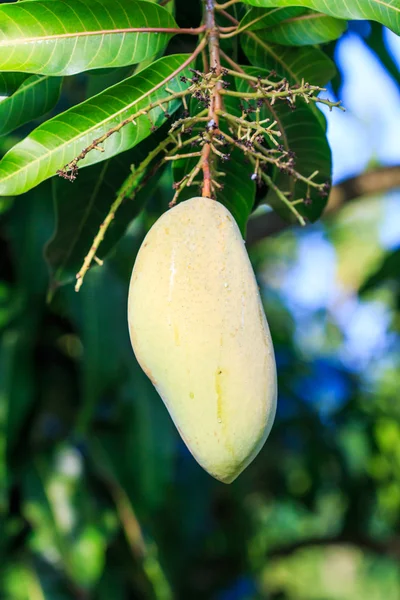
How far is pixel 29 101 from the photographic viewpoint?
0.72 m

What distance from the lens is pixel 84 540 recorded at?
1.81m

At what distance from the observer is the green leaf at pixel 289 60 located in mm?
747

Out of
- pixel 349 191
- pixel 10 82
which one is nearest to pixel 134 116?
pixel 10 82

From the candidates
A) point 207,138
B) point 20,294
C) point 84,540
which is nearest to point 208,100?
point 207,138

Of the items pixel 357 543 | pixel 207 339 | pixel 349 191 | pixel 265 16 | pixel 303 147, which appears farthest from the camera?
pixel 357 543

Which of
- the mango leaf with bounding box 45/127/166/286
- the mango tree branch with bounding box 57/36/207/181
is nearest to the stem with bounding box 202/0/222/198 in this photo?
the mango tree branch with bounding box 57/36/207/181

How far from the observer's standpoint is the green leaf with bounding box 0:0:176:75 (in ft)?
2.01

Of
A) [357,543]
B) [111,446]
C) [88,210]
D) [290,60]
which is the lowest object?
[357,543]

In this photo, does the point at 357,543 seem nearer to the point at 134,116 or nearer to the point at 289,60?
the point at 289,60

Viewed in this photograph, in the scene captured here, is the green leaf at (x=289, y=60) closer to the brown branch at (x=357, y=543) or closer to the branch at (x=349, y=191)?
the branch at (x=349, y=191)

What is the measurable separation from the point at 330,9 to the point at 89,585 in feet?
4.92

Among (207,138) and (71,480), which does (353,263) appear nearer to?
(71,480)

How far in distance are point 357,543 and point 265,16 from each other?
204 cm

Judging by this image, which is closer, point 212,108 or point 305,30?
point 212,108
